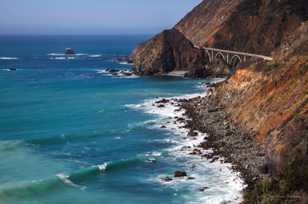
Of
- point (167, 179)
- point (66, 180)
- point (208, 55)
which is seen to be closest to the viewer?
point (167, 179)

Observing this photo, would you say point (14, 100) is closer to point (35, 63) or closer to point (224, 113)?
point (224, 113)

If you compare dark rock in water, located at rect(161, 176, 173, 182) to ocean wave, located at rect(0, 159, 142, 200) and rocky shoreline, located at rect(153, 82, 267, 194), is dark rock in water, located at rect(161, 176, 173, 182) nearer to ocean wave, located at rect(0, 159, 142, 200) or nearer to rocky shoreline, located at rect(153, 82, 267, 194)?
ocean wave, located at rect(0, 159, 142, 200)

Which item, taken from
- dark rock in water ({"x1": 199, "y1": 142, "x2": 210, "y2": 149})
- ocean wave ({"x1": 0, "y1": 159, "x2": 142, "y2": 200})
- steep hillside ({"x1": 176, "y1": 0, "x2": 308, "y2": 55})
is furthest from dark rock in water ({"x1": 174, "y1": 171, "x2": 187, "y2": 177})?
steep hillside ({"x1": 176, "y1": 0, "x2": 308, "y2": 55})

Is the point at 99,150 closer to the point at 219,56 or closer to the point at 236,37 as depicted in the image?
the point at 219,56

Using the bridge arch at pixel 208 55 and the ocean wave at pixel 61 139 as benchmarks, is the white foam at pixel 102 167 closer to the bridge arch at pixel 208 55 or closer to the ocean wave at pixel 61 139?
the ocean wave at pixel 61 139

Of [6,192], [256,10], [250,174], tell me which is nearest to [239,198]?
[250,174]

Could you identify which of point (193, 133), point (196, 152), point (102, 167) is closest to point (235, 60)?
point (193, 133)

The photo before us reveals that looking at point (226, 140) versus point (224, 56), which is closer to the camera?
point (226, 140)
